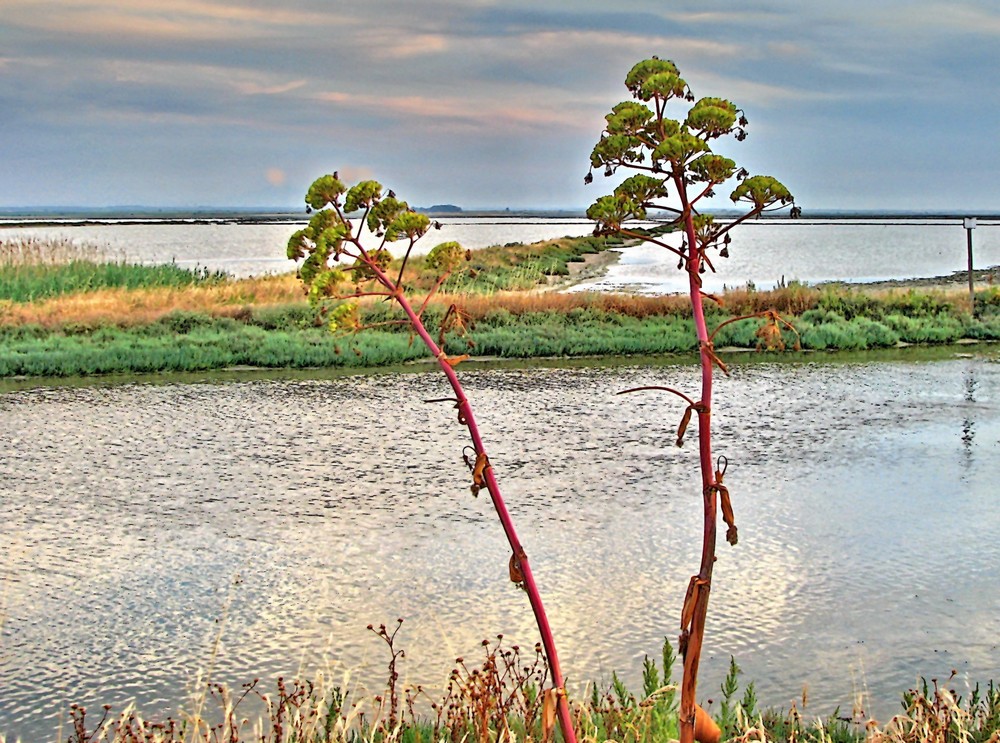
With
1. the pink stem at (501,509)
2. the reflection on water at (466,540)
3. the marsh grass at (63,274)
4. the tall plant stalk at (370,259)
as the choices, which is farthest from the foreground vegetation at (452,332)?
the pink stem at (501,509)

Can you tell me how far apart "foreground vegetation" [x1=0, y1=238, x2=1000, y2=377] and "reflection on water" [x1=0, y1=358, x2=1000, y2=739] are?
9.07 feet

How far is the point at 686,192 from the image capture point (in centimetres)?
232

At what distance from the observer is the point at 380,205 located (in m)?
2.64

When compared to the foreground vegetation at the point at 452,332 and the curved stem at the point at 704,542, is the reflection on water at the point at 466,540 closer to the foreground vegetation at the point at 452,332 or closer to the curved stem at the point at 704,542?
the foreground vegetation at the point at 452,332

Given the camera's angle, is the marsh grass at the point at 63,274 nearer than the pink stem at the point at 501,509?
No

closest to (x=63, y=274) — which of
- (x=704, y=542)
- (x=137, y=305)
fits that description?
(x=137, y=305)

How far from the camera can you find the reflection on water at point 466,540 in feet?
18.9

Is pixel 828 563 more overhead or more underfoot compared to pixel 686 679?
more underfoot

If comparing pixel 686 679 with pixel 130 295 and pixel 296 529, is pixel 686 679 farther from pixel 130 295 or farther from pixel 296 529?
pixel 130 295

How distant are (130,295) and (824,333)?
39.4 feet

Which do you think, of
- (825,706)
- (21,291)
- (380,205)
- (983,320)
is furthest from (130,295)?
(380,205)

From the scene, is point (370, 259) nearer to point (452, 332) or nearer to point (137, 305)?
point (452, 332)

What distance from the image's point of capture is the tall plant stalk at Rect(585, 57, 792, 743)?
218 cm

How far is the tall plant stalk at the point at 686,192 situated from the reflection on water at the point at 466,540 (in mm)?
3266
